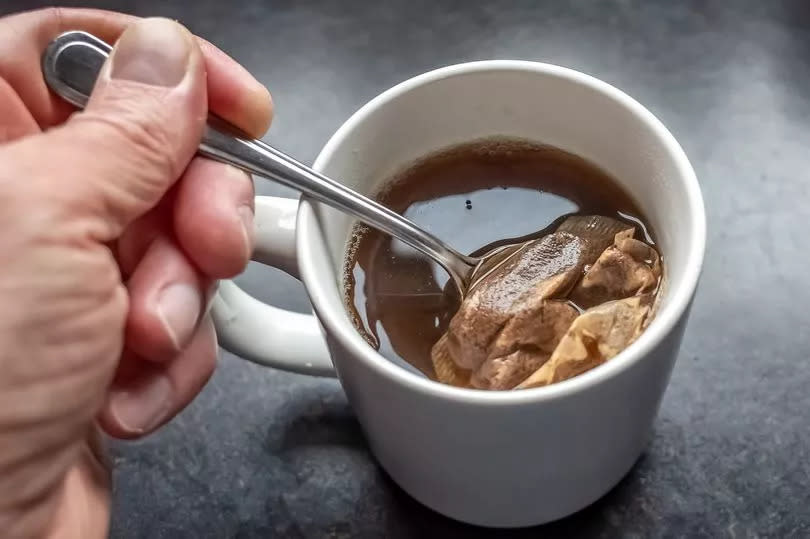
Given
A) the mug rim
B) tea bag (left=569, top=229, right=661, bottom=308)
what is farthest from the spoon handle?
tea bag (left=569, top=229, right=661, bottom=308)

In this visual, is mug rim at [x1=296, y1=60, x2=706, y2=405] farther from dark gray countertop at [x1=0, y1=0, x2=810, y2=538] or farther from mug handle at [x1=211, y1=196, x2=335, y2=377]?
dark gray countertop at [x1=0, y1=0, x2=810, y2=538]

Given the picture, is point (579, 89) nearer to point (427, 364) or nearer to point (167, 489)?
point (427, 364)

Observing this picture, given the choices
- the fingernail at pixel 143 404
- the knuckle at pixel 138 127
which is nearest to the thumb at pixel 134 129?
the knuckle at pixel 138 127

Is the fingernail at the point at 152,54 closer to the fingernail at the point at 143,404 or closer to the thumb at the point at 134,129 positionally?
the thumb at the point at 134,129

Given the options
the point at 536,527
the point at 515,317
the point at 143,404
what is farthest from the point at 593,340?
the point at 143,404

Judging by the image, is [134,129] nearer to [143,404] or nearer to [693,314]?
[143,404]

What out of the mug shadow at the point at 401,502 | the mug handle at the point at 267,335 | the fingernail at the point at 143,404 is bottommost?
the mug shadow at the point at 401,502

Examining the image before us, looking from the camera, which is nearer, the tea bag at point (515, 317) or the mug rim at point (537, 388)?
the mug rim at point (537, 388)
